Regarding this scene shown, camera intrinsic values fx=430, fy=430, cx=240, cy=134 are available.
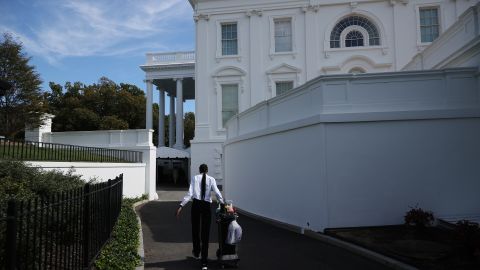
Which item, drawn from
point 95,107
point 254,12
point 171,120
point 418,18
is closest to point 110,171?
point 254,12

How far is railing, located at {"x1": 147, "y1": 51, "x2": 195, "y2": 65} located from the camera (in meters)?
35.0

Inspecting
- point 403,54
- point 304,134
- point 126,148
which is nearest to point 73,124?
point 126,148

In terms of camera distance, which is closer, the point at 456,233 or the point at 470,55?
the point at 456,233

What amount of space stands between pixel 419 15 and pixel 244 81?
11.3 metres

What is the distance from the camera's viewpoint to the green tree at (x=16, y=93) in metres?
23.9

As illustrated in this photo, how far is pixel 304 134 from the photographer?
1123 cm

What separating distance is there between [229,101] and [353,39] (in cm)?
871

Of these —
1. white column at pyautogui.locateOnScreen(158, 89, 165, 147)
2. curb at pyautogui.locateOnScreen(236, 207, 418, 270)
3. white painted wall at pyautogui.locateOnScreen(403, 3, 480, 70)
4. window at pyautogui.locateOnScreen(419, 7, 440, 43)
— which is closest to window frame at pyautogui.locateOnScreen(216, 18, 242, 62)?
white column at pyautogui.locateOnScreen(158, 89, 165, 147)

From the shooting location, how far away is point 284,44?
2756 cm

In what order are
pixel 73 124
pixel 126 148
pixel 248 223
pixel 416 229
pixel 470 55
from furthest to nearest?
pixel 73 124 → pixel 126 148 → pixel 248 223 → pixel 470 55 → pixel 416 229

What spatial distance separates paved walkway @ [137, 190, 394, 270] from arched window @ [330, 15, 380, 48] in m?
17.4

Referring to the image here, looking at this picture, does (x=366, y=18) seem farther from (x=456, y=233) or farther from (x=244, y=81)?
(x=456, y=233)

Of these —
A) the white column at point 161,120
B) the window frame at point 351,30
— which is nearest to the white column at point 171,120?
the white column at point 161,120

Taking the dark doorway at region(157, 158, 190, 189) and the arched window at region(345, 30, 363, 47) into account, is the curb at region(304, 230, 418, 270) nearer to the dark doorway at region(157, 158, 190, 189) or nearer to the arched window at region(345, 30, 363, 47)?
the arched window at region(345, 30, 363, 47)
